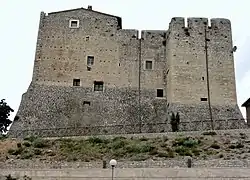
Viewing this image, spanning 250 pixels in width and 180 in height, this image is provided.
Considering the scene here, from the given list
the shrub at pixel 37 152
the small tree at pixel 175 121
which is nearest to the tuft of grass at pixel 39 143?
the shrub at pixel 37 152

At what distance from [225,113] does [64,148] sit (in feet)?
45.1

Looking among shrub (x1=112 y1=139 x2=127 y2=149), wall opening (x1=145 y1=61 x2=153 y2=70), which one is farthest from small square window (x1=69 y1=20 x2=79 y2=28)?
shrub (x1=112 y1=139 x2=127 y2=149)

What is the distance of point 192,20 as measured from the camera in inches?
1423

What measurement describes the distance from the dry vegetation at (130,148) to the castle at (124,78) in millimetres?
6367

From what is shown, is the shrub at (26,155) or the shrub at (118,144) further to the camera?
the shrub at (118,144)

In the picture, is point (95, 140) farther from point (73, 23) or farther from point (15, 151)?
point (73, 23)

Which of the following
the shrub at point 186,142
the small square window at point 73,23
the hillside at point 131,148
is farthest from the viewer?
the small square window at point 73,23

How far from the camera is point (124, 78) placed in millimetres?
35969

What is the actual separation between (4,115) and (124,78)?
1006cm

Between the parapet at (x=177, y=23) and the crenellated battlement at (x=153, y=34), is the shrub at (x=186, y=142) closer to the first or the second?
the parapet at (x=177, y=23)

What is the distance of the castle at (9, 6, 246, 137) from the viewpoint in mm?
33312

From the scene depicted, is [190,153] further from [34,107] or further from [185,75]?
[34,107]

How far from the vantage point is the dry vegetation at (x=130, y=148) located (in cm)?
2323

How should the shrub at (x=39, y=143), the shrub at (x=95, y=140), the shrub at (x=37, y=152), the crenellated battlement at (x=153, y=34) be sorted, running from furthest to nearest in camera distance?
1. the crenellated battlement at (x=153, y=34)
2. the shrub at (x=95, y=140)
3. the shrub at (x=39, y=143)
4. the shrub at (x=37, y=152)
